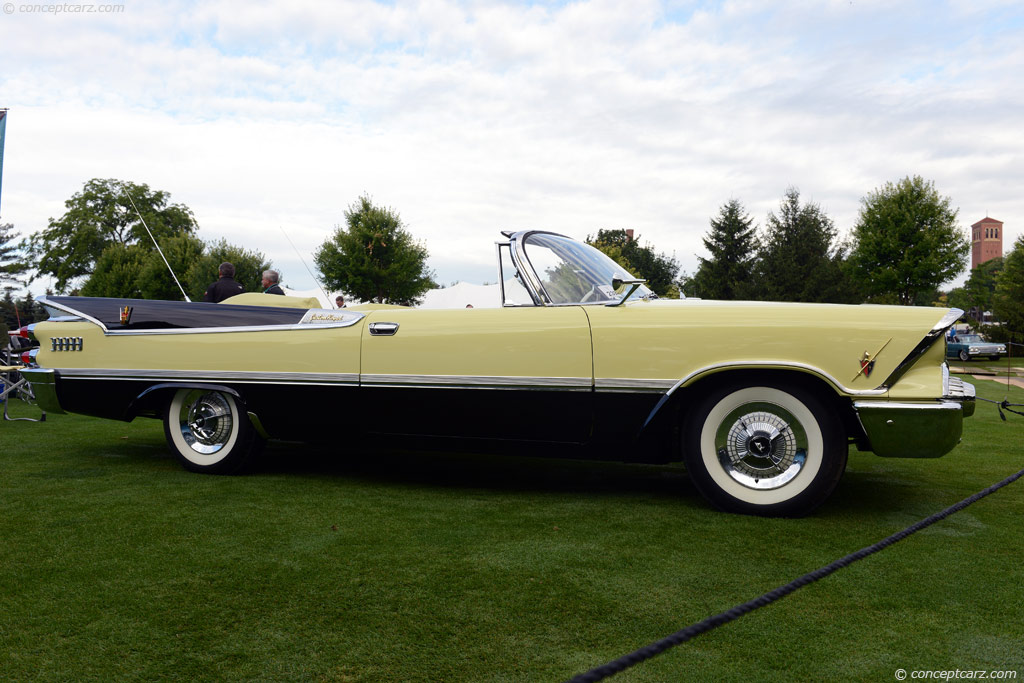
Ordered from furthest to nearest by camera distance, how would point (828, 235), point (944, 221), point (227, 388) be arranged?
point (828, 235), point (944, 221), point (227, 388)

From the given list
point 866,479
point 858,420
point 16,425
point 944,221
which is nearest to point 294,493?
point 858,420

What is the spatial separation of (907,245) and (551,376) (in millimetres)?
38255

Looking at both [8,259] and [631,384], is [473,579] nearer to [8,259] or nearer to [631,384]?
[631,384]

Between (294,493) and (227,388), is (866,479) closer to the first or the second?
(294,493)

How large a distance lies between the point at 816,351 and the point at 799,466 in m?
0.58

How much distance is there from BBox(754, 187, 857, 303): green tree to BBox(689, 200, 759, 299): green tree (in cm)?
226

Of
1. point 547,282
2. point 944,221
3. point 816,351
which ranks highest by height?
point 944,221

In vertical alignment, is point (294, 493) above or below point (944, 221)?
below

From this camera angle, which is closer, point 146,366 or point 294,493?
point 294,493

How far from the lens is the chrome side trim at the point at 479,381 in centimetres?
400

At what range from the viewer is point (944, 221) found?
36.7 metres

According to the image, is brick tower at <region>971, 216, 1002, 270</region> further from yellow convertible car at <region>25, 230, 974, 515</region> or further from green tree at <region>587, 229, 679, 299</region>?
yellow convertible car at <region>25, 230, 974, 515</region>

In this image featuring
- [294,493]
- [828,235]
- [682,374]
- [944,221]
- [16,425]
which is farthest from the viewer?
[828,235]

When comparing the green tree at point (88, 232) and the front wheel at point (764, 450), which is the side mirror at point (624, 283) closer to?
the front wheel at point (764, 450)
